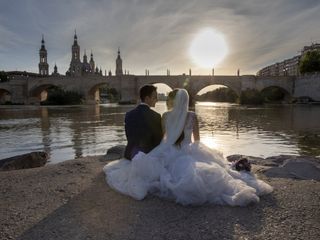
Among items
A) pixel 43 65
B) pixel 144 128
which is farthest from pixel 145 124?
pixel 43 65

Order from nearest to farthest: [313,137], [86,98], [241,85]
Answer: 1. [313,137]
2. [241,85]
3. [86,98]

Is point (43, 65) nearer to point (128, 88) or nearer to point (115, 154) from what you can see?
point (128, 88)

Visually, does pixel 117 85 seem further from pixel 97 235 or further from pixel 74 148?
pixel 97 235

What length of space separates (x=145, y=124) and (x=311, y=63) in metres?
65.2

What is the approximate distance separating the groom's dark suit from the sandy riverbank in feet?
2.42

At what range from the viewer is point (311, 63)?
64.3 m

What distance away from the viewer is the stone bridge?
209ft

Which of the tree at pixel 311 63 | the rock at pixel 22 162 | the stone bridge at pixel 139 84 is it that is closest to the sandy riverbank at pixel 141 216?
the rock at pixel 22 162

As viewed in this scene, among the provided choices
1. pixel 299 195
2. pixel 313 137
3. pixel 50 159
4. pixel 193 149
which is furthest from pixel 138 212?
pixel 313 137

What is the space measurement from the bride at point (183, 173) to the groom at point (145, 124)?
0.17 m

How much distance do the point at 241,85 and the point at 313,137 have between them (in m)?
53.1

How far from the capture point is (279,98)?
2758 inches

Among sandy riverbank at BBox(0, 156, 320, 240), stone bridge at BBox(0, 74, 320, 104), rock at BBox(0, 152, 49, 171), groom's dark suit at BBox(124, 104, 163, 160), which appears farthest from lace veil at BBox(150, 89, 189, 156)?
stone bridge at BBox(0, 74, 320, 104)

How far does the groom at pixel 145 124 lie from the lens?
509 cm
